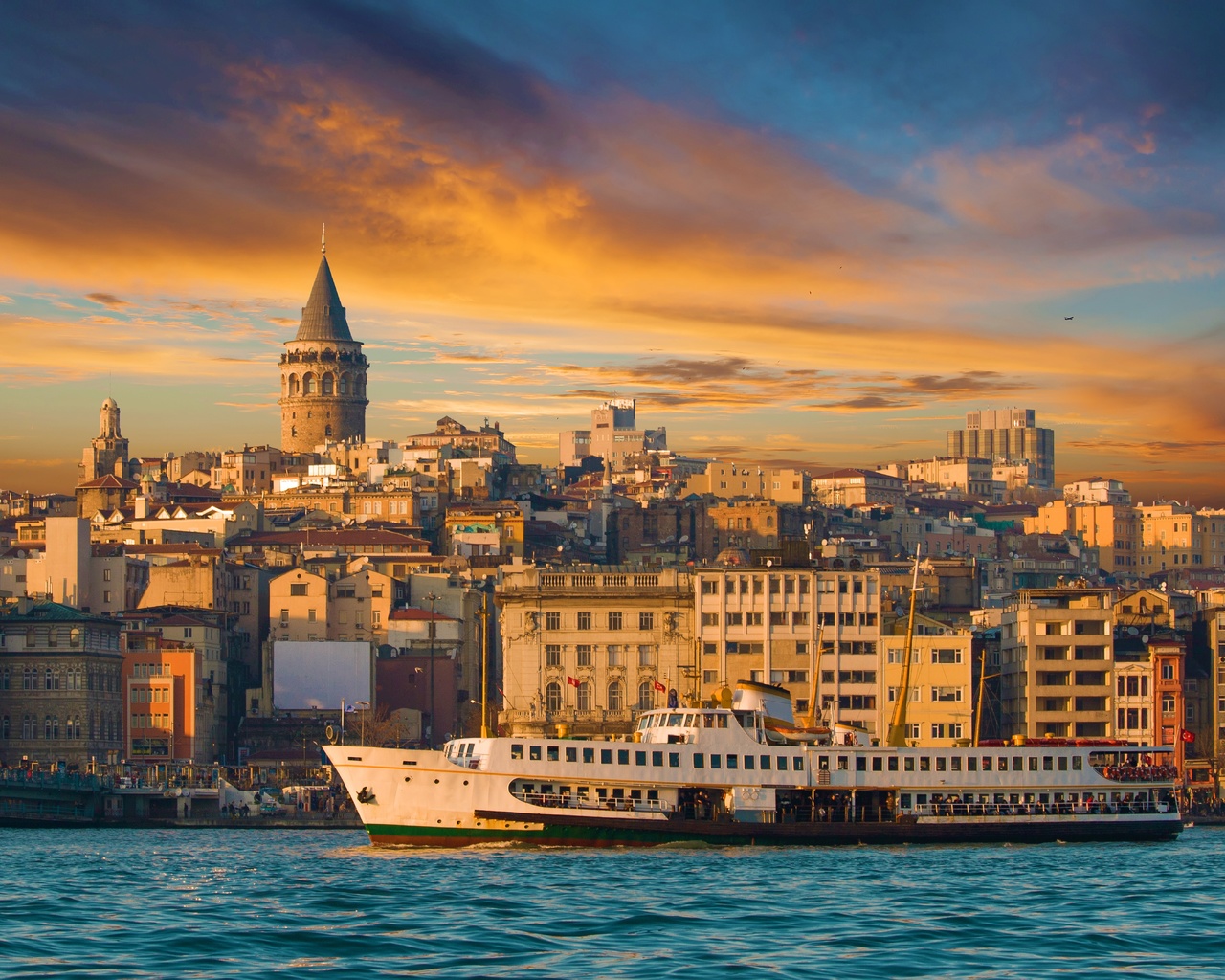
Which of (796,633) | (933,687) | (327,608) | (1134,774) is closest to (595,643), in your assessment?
(796,633)

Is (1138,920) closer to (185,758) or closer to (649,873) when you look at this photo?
(649,873)

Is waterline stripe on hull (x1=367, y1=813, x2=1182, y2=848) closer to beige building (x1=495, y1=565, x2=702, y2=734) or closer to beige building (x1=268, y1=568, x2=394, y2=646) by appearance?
beige building (x1=495, y1=565, x2=702, y2=734)

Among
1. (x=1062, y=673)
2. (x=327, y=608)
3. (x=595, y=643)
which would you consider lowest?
(x=1062, y=673)

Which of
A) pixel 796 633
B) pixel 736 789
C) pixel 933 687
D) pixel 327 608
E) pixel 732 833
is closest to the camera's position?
pixel 732 833

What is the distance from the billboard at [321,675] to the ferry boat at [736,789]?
52597 mm

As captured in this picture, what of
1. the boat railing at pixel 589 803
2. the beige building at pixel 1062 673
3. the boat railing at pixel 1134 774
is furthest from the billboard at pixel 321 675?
the boat railing at pixel 1134 774

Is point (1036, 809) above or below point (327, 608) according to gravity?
below

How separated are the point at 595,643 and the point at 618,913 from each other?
55402 mm

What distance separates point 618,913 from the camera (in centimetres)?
5241

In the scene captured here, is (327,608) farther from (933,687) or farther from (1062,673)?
(1062,673)

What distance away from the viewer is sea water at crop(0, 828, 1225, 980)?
44844 millimetres

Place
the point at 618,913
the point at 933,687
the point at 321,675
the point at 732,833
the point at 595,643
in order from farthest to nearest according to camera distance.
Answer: the point at 321,675 → the point at 595,643 → the point at 933,687 → the point at 732,833 → the point at 618,913

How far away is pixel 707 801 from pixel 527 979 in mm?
32142

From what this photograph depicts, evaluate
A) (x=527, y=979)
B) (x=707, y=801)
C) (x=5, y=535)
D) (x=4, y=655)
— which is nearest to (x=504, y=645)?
(x=4, y=655)
